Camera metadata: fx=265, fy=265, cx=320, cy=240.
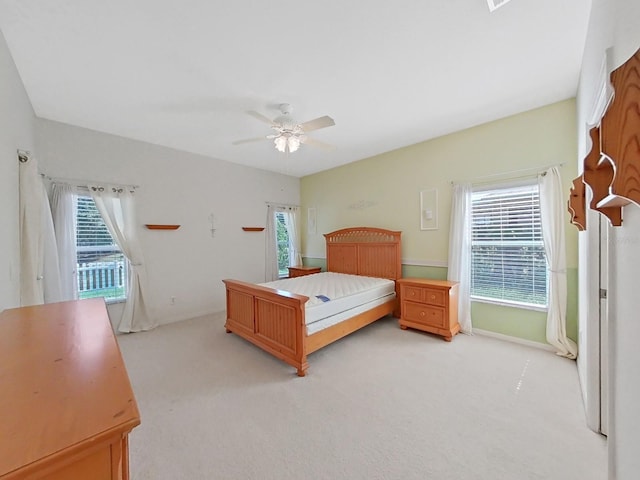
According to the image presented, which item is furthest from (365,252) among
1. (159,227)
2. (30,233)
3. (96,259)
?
(30,233)

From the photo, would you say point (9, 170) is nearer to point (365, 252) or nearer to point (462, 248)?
point (365, 252)

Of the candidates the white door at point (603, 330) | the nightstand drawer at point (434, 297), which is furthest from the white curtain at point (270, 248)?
the white door at point (603, 330)

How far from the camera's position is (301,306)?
256 centimetres

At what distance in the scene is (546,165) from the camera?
9.61 feet

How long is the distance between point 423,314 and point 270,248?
3135 mm

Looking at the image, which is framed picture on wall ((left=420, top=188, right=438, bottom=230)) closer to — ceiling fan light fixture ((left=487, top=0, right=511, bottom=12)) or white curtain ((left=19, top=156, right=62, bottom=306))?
ceiling fan light fixture ((left=487, top=0, right=511, bottom=12))

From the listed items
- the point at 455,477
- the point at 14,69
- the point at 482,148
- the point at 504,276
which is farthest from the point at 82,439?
the point at 482,148

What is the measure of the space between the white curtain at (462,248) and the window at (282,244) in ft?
11.2

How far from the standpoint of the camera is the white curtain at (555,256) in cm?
281

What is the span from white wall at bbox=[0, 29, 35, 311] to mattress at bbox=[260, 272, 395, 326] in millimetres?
2200

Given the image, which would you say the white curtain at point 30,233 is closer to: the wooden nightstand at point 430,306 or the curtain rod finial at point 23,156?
the curtain rod finial at point 23,156

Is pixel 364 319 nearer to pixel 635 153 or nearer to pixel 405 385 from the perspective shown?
pixel 405 385

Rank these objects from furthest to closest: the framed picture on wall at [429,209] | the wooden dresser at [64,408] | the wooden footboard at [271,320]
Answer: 1. the framed picture on wall at [429,209]
2. the wooden footboard at [271,320]
3. the wooden dresser at [64,408]

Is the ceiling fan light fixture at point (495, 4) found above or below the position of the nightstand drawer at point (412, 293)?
above
